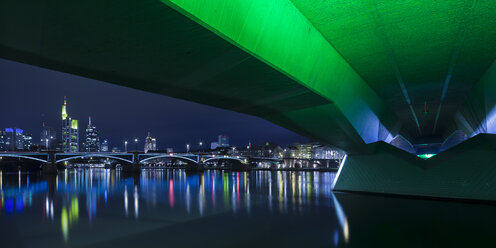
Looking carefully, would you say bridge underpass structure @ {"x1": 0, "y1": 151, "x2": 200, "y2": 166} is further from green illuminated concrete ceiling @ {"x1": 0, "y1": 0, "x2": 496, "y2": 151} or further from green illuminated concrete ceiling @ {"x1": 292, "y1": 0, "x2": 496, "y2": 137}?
green illuminated concrete ceiling @ {"x1": 292, "y1": 0, "x2": 496, "y2": 137}

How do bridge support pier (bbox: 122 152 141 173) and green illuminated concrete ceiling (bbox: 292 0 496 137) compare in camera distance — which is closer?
green illuminated concrete ceiling (bbox: 292 0 496 137)

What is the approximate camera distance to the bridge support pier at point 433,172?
19297 millimetres

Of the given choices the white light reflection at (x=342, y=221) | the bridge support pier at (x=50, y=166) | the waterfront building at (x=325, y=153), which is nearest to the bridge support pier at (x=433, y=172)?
the white light reflection at (x=342, y=221)

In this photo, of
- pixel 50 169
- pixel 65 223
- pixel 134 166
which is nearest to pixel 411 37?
pixel 65 223

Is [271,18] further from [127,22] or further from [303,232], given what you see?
[303,232]

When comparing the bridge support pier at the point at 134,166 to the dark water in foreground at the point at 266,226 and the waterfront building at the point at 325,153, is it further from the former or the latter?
the waterfront building at the point at 325,153

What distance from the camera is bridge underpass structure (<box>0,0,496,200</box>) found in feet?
21.6

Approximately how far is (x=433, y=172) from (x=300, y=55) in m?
16.6

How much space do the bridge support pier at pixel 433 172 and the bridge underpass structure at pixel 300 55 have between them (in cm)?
8

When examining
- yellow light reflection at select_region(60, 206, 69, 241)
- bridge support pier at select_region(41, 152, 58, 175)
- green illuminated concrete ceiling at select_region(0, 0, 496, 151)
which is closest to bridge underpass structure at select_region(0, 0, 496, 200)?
green illuminated concrete ceiling at select_region(0, 0, 496, 151)

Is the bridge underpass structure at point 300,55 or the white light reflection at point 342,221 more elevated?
the bridge underpass structure at point 300,55

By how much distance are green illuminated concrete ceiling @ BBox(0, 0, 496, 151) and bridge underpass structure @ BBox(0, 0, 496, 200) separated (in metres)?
0.04

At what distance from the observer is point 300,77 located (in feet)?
36.7

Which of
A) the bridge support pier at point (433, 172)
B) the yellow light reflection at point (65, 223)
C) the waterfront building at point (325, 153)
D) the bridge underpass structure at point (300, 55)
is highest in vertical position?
the bridge underpass structure at point (300, 55)
